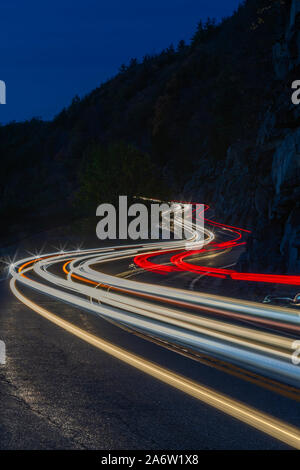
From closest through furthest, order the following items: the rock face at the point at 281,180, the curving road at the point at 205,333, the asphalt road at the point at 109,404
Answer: the asphalt road at the point at 109,404 < the curving road at the point at 205,333 < the rock face at the point at 281,180

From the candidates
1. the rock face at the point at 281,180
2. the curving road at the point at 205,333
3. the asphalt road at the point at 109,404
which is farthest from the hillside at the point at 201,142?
the asphalt road at the point at 109,404

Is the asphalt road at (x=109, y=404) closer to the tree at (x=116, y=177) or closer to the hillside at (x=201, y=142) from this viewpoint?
the hillside at (x=201, y=142)

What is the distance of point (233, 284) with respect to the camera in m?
19.3

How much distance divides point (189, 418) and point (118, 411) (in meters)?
0.80

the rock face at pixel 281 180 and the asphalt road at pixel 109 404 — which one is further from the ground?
the rock face at pixel 281 180

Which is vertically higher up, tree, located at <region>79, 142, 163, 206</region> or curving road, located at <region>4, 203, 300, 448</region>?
tree, located at <region>79, 142, 163, 206</region>

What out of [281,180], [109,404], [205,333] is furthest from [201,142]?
[109,404]

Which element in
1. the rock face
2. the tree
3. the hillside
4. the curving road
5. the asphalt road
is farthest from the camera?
the tree

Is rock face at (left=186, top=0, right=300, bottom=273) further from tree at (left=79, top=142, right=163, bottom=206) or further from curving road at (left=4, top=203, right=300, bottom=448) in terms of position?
tree at (left=79, top=142, right=163, bottom=206)

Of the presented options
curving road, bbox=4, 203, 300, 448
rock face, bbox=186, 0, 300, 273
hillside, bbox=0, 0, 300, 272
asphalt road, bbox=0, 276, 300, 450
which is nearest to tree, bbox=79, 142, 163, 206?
hillside, bbox=0, 0, 300, 272

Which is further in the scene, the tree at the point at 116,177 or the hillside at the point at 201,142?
the tree at the point at 116,177

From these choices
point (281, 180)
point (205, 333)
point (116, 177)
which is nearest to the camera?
point (205, 333)

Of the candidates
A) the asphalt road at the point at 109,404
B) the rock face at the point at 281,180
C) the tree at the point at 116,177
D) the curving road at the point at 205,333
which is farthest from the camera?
the tree at the point at 116,177

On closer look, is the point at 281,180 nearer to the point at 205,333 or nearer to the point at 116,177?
the point at 205,333
